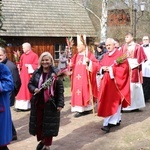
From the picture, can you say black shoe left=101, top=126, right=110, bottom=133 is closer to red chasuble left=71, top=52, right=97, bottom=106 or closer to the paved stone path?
the paved stone path

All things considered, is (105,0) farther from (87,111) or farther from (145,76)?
(87,111)

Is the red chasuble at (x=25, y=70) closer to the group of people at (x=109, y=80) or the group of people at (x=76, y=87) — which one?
the group of people at (x=76, y=87)

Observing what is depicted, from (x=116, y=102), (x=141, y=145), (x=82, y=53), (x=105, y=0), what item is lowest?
(x=141, y=145)

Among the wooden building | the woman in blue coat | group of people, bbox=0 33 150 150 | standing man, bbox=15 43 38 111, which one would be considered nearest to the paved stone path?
group of people, bbox=0 33 150 150

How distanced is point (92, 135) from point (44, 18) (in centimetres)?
1955

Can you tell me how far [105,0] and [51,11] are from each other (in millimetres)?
8682

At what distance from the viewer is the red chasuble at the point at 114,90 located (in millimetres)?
7594

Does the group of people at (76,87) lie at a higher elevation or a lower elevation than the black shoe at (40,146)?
higher

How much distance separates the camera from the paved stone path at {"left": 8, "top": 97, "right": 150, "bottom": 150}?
676 cm

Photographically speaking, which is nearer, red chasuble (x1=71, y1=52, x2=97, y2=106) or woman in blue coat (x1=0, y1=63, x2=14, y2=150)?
woman in blue coat (x1=0, y1=63, x2=14, y2=150)

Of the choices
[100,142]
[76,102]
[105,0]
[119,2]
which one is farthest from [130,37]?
[119,2]

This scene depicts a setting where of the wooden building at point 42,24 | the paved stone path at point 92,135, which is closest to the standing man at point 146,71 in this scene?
the paved stone path at point 92,135

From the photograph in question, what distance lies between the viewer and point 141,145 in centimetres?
674

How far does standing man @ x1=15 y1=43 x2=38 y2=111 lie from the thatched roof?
1265 cm
